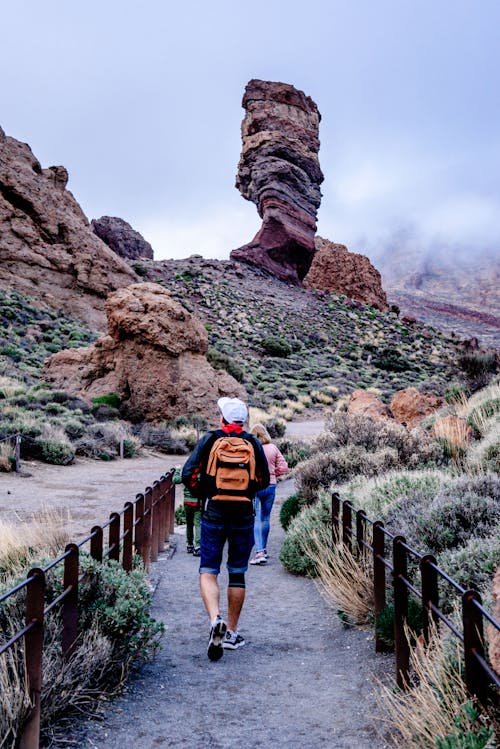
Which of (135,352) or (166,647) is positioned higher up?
(135,352)

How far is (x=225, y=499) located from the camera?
14.7 feet

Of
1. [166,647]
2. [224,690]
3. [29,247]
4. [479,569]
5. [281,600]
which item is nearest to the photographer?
[224,690]

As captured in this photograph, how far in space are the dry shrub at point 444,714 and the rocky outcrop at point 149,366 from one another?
1761 centimetres

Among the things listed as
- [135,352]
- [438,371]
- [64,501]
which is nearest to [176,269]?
[438,371]

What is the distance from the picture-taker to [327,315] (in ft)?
188

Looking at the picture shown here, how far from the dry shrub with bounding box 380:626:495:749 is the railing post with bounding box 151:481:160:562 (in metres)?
4.86

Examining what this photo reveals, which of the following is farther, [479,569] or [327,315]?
[327,315]

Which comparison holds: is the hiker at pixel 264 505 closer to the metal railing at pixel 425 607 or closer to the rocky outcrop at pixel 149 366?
the metal railing at pixel 425 607

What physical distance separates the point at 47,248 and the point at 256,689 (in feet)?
131

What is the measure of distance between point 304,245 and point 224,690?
204ft

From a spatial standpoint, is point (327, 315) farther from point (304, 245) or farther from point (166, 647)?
point (166, 647)

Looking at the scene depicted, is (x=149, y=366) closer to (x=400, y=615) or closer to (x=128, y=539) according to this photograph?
(x=128, y=539)

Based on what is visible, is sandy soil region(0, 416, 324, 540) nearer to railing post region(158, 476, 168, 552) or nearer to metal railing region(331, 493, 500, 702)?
railing post region(158, 476, 168, 552)

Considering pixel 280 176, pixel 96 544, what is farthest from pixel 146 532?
pixel 280 176
